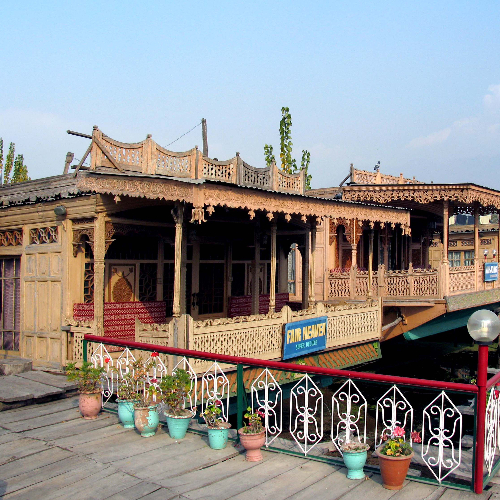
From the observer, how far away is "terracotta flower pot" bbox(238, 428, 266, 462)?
18.7ft

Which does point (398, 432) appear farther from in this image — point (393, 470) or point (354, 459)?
point (354, 459)

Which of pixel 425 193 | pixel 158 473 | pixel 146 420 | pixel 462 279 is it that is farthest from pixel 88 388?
pixel 425 193

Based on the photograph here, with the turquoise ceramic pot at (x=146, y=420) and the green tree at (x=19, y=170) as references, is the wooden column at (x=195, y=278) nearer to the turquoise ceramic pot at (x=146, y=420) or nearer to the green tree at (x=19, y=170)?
the turquoise ceramic pot at (x=146, y=420)

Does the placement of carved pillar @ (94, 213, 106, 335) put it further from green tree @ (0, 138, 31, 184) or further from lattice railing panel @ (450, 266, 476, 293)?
green tree @ (0, 138, 31, 184)

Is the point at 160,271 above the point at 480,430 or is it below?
above

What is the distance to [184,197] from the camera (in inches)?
388

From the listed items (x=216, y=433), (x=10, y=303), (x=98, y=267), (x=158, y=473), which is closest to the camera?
(x=158, y=473)

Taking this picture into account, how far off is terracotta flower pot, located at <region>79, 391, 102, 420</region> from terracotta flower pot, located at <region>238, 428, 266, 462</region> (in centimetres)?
270

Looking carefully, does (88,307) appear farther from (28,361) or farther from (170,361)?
(170,361)

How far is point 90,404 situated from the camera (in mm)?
7500

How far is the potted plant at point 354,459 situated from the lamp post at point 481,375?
1023 millimetres

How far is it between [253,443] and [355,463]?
1.10 metres

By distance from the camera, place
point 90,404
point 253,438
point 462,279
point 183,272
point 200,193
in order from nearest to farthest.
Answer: point 253,438 < point 90,404 < point 200,193 < point 183,272 < point 462,279

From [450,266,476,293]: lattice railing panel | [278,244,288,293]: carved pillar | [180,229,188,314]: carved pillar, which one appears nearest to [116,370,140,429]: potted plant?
[180,229,188,314]: carved pillar
